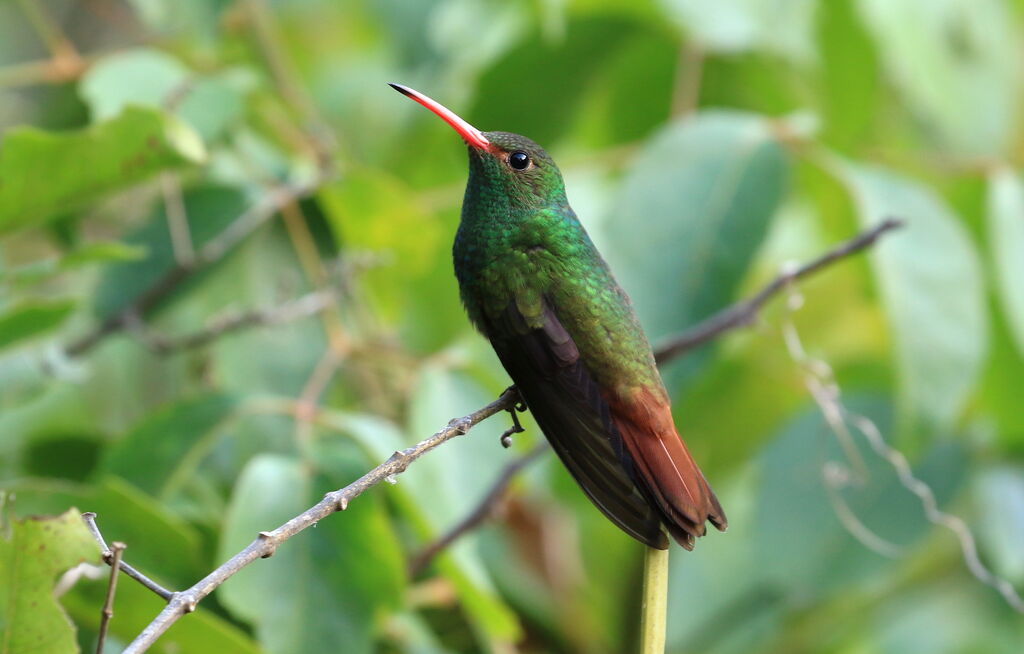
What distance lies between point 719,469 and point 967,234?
3.46 ft

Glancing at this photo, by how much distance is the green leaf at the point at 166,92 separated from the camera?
2.89m

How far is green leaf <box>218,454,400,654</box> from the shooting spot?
2467 millimetres

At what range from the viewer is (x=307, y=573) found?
2549 millimetres

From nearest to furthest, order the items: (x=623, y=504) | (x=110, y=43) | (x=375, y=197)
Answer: (x=623, y=504)
(x=375, y=197)
(x=110, y=43)

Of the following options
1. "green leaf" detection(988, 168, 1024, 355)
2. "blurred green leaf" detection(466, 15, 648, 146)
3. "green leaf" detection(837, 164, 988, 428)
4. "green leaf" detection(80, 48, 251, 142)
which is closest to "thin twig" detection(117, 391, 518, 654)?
"green leaf" detection(837, 164, 988, 428)

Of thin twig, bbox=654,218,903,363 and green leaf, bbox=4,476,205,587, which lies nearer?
thin twig, bbox=654,218,903,363

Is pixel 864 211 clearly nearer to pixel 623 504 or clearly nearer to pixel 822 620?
pixel 623 504

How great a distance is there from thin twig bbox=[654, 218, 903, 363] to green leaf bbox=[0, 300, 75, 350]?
→ 118 cm

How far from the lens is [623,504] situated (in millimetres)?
1829

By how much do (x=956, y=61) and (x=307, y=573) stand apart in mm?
2597

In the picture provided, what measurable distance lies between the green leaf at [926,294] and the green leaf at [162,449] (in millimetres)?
1523

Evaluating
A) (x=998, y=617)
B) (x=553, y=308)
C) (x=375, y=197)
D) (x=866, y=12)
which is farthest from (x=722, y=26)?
(x=998, y=617)

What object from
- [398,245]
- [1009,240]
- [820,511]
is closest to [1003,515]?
[820,511]

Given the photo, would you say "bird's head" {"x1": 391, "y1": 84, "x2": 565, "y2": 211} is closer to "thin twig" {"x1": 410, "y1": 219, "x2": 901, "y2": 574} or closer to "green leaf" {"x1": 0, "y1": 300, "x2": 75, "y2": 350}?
"thin twig" {"x1": 410, "y1": 219, "x2": 901, "y2": 574}
